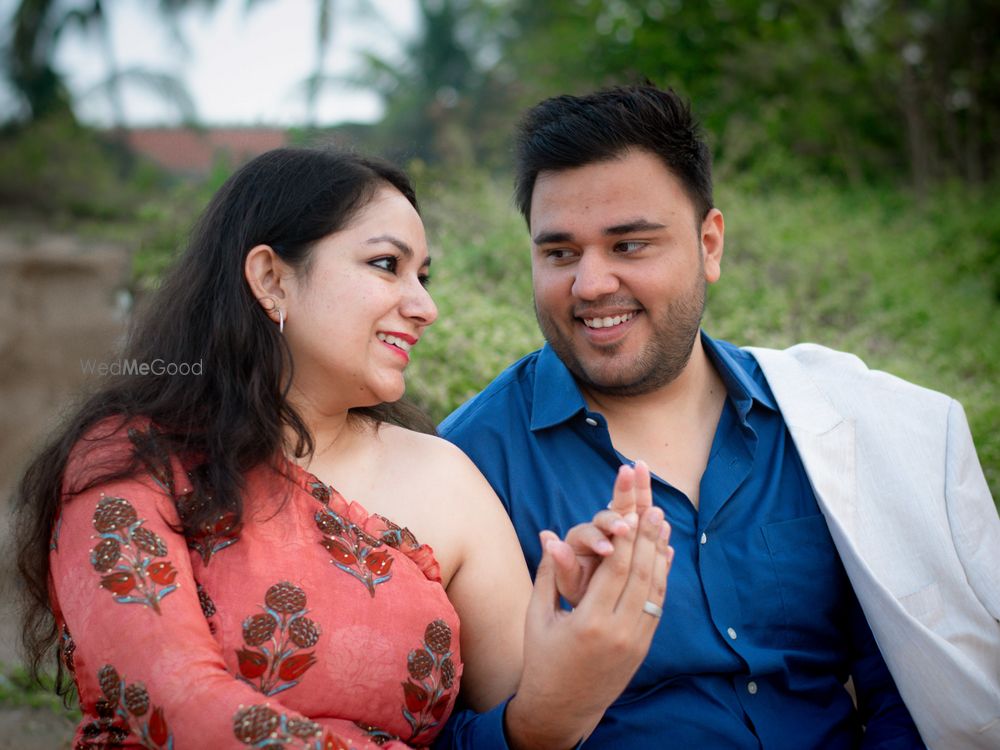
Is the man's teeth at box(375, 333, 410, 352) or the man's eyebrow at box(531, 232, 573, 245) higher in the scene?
the man's eyebrow at box(531, 232, 573, 245)

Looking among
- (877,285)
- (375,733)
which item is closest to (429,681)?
(375,733)

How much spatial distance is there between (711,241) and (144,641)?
1.87 m

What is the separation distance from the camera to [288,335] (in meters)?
2.16

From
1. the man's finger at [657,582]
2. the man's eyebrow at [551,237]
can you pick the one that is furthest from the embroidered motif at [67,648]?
the man's eyebrow at [551,237]

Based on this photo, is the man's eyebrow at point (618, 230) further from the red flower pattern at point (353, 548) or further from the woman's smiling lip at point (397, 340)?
the red flower pattern at point (353, 548)

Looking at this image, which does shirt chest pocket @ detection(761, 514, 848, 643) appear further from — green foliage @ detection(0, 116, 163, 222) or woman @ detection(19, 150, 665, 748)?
green foliage @ detection(0, 116, 163, 222)

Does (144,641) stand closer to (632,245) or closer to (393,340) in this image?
(393,340)

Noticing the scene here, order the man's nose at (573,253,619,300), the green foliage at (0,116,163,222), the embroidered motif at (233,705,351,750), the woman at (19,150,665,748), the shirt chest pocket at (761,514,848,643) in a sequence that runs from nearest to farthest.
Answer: the embroidered motif at (233,705,351,750)
the woman at (19,150,665,748)
the shirt chest pocket at (761,514,848,643)
the man's nose at (573,253,619,300)
the green foliage at (0,116,163,222)

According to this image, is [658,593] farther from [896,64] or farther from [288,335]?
[896,64]

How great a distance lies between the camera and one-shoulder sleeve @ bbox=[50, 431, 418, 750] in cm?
164

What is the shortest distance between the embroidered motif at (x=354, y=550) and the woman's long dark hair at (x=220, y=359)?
7.5 inches

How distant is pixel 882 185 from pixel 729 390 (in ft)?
33.0

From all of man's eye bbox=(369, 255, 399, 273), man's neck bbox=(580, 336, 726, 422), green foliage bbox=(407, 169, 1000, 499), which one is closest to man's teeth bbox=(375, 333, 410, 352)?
man's eye bbox=(369, 255, 399, 273)

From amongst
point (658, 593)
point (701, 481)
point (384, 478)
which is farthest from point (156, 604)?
point (701, 481)
